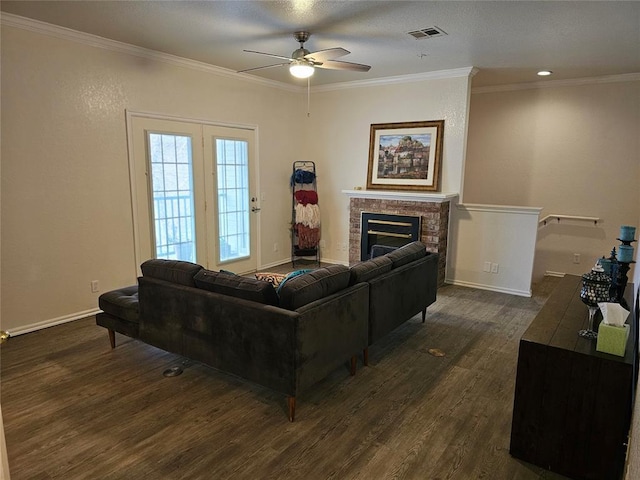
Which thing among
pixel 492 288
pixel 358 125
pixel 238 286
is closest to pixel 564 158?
pixel 492 288

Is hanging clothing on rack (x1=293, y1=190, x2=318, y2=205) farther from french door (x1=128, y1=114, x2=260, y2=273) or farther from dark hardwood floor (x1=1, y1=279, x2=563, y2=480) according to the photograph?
dark hardwood floor (x1=1, y1=279, x2=563, y2=480)

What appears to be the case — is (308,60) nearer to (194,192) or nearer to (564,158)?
(194,192)

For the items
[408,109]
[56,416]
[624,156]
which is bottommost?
[56,416]

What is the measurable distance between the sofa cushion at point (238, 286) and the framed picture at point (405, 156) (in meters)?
3.45

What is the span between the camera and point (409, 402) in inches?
109

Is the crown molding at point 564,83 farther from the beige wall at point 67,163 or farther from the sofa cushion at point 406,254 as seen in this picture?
the beige wall at point 67,163

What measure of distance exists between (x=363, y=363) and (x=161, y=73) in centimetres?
377

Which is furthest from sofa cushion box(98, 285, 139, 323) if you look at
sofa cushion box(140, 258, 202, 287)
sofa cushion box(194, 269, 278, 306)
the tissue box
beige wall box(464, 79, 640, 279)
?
beige wall box(464, 79, 640, 279)

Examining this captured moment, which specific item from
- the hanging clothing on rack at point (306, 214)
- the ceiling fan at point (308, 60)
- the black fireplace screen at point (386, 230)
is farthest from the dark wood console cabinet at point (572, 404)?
the hanging clothing on rack at point (306, 214)

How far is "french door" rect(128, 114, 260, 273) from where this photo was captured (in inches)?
180

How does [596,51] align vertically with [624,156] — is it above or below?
above

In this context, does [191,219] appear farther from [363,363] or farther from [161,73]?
[363,363]

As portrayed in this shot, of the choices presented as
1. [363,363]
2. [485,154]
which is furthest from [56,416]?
[485,154]

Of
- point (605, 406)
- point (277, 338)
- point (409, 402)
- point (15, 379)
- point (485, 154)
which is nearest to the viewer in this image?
point (605, 406)
